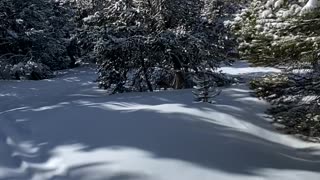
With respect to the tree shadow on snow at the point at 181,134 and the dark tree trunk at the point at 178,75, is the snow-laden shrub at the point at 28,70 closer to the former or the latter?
the dark tree trunk at the point at 178,75

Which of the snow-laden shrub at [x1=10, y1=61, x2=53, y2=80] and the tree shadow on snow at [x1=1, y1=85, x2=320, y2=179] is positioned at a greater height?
the tree shadow on snow at [x1=1, y1=85, x2=320, y2=179]

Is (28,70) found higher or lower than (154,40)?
lower

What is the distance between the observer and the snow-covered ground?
5738 millimetres

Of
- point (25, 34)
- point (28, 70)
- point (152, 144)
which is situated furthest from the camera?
point (25, 34)

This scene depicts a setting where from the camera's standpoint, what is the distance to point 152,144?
660cm

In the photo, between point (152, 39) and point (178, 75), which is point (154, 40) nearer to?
point (152, 39)

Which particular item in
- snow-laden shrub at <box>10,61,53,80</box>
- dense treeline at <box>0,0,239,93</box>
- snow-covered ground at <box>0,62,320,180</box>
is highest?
dense treeline at <box>0,0,239,93</box>

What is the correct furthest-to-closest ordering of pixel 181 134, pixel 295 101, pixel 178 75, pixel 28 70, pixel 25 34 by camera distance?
pixel 25 34 < pixel 28 70 < pixel 178 75 < pixel 295 101 < pixel 181 134

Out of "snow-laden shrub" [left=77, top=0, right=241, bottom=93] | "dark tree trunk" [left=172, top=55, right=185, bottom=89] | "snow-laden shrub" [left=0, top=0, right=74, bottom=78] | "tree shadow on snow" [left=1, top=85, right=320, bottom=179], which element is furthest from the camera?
"snow-laden shrub" [left=0, top=0, right=74, bottom=78]

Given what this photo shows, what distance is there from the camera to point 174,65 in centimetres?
1525

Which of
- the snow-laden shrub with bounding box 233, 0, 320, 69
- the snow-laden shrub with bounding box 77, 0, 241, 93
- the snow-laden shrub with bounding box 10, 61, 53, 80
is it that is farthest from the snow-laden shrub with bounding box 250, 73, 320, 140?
the snow-laden shrub with bounding box 10, 61, 53, 80

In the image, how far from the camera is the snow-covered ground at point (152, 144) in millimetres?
5738

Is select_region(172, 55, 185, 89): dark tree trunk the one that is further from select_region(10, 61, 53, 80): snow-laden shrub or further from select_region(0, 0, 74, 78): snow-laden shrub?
select_region(0, 0, 74, 78): snow-laden shrub

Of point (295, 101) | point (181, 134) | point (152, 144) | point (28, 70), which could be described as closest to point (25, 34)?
point (28, 70)
